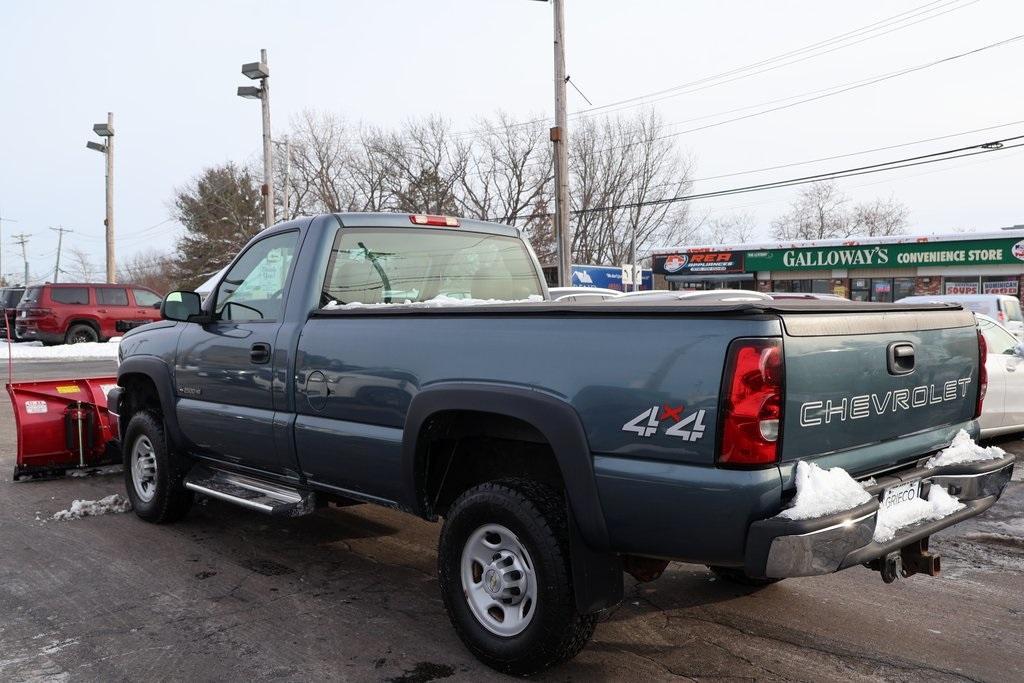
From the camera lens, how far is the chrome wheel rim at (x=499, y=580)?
333 centimetres

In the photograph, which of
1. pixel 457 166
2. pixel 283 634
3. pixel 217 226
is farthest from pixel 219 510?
pixel 217 226

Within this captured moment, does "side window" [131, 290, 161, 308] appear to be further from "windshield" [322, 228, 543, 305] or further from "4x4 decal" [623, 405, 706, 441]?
"4x4 decal" [623, 405, 706, 441]

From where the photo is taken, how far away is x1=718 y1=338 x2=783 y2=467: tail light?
107 inches

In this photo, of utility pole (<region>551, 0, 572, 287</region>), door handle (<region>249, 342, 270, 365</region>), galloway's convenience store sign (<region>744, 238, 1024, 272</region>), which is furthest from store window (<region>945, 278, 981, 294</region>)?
door handle (<region>249, 342, 270, 365</region>)

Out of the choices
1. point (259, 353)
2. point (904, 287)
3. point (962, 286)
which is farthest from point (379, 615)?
point (904, 287)

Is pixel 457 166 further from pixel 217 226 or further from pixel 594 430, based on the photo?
pixel 594 430

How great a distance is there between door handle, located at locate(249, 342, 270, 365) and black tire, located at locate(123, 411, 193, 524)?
4.42 feet

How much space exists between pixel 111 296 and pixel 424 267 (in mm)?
21467

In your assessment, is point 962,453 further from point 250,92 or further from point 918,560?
point 250,92

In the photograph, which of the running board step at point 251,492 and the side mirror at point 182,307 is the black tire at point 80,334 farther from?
the side mirror at point 182,307

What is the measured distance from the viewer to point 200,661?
3.54 meters

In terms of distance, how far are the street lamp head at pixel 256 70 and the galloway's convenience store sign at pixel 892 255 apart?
20.4 metres

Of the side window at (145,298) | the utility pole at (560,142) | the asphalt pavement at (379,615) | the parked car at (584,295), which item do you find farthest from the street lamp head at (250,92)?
the asphalt pavement at (379,615)

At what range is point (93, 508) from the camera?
6035 millimetres
